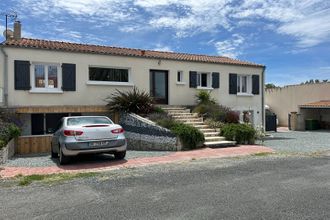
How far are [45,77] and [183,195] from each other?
11856mm

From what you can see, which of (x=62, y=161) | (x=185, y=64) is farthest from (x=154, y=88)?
(x=62, y=161)

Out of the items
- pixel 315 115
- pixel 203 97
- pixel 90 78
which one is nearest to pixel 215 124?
pixel 203 97

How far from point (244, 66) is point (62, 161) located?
15.0 meters

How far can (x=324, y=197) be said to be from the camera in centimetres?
626

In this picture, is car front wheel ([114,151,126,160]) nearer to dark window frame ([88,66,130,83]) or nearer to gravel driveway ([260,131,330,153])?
gravel driveway ([260,131,330,153])

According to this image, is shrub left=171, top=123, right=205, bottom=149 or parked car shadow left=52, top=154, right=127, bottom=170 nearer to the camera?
parked car shadow left=52, top=154, right=127, bottom=170

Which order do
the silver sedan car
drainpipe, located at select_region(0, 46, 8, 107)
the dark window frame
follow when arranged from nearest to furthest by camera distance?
the silver sedan car < drainpipe, located at select_region(0, 46, 8, 107) < the dark window frame

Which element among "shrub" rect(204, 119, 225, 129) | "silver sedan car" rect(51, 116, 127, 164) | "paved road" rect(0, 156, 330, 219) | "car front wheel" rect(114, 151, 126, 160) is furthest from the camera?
"shrub" rect(204, 119, 225, 129)

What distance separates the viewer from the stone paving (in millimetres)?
9594

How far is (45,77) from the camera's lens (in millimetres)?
16125

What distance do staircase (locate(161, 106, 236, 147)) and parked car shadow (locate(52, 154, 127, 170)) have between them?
466 cm

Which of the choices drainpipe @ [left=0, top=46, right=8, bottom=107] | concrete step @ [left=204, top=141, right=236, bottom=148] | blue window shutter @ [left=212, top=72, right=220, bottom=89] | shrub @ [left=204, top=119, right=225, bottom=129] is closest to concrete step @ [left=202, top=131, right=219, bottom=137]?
shrub @ [left=204, top=119, right=225, bottom=129]

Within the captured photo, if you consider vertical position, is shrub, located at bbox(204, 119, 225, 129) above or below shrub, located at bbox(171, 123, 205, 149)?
above

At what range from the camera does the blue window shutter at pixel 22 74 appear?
15.1 metres
